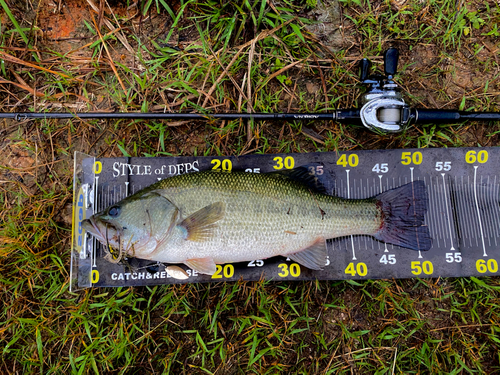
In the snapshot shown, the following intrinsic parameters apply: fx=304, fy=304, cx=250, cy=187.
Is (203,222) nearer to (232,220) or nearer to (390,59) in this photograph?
(232,220)

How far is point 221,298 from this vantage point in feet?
10.0

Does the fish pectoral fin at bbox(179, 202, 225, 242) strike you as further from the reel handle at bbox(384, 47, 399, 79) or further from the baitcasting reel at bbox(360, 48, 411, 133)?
the reel handle at bbox(384, 47, 399, 79)

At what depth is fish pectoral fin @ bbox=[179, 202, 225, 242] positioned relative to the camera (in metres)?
2.62

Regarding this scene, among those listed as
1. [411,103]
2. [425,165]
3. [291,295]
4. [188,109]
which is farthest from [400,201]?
[188,109]

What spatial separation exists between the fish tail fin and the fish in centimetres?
1

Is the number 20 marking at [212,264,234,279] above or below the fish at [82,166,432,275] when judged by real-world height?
below

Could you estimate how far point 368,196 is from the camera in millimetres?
3105

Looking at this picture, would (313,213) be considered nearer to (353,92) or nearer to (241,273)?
(241,273)

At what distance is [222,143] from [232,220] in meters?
0.97

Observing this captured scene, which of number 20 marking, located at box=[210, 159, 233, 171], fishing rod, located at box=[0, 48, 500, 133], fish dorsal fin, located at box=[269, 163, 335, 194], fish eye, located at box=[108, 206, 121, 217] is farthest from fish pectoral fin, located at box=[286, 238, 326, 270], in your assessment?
fish eye, located at box=[108, 206, 121, 217]

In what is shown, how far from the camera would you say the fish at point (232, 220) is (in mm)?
2635

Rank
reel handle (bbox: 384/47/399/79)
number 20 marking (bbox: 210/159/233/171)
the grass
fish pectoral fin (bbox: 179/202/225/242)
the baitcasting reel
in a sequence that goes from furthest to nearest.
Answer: number 20 marking (bbox: 210/159/233/171) < the grass < the baitcasting reel < reel handle (bbox: 384/47/399/79) < fish pectoral fin (bbox: 179/202/225/242)

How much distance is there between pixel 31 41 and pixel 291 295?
4.02m

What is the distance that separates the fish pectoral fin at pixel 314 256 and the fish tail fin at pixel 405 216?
58cm
